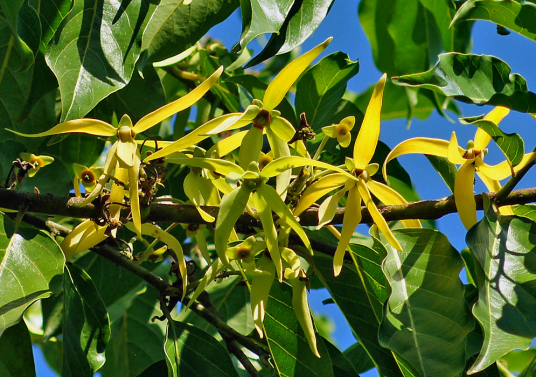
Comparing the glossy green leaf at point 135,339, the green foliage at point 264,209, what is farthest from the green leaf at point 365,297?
the glossy green leaf at point 135,339

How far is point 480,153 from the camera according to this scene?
81cm

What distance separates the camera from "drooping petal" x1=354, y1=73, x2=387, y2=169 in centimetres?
70

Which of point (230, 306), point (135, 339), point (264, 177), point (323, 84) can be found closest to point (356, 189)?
point (264, 177)

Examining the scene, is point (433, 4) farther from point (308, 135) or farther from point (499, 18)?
point (308, 135)

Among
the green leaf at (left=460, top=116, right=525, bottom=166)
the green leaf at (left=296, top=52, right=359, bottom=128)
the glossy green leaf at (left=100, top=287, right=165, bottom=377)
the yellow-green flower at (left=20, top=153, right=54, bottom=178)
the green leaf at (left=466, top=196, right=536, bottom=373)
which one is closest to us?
the green leaf at (left=466, top=196, right=536, bottom=373)

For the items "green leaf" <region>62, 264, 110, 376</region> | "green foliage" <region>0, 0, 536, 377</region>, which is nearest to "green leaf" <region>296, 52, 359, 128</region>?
"green foliage" <region>0, 0, 536, 377</region>

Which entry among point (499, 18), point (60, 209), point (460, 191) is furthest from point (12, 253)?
point (499, 18)

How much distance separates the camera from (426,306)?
30.3 inches

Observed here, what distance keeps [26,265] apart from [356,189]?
1.64 ft

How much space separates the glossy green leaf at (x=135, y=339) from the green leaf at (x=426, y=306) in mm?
859

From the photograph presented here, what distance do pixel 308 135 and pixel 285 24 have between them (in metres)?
0.24

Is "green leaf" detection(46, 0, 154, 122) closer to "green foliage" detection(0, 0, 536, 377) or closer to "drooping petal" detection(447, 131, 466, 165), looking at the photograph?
"green foliage" detection(0, 0, 536, 377)

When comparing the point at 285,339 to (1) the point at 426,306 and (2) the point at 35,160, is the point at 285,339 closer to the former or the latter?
(1) the point at 426,306

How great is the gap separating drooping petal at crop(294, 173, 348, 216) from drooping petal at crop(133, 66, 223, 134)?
0.64 ft
